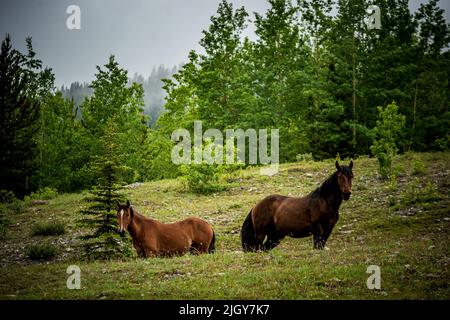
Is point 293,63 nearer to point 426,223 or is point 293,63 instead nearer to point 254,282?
point 426,223

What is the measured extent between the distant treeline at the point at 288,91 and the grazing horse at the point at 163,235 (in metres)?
21.2

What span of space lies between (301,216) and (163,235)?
425 cm

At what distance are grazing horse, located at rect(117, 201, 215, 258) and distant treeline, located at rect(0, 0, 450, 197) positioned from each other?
21.2 meters

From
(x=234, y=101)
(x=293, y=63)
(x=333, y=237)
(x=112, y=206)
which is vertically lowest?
(x=333, y=237)

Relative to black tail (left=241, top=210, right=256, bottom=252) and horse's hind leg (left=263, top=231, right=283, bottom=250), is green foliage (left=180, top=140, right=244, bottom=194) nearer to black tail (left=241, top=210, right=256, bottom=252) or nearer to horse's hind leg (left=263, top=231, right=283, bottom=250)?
black tail (left=241, top=210, right=256, bottom=252)

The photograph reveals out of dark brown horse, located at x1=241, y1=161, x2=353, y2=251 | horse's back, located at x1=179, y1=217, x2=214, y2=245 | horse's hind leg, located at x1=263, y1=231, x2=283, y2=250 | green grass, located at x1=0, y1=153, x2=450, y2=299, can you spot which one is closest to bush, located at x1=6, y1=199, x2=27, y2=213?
green grass, located at x1=0, y1=153, x2=450, y2=299

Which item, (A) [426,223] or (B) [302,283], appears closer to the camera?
(B) [302,283]

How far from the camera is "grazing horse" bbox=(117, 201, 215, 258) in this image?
1269 cm

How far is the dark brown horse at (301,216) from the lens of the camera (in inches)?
480

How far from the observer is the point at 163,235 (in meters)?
13.2

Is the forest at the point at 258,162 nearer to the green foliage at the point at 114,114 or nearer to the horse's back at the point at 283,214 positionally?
the green foliage at the point at 114,114
